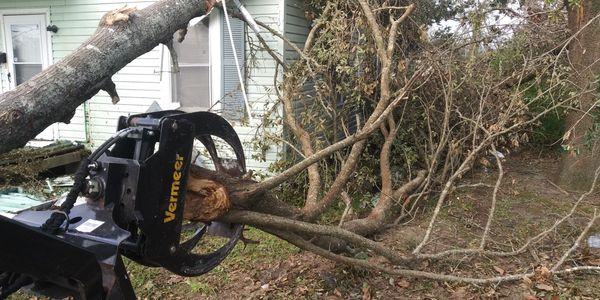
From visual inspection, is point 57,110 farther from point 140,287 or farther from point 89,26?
point 89,26

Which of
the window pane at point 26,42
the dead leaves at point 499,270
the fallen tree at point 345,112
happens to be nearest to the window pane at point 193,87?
the fallen tree at point 345,112

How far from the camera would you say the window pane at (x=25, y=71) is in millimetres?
8562

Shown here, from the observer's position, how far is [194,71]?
7.43 metres

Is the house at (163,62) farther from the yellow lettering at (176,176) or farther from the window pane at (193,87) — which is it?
the yellow lettering at (176,176)

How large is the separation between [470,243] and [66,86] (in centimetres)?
398

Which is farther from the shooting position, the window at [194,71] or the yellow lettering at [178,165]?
the window at [194,71]

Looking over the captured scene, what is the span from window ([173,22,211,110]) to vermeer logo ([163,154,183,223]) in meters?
5.62

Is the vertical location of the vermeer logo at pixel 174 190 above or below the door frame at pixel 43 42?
below

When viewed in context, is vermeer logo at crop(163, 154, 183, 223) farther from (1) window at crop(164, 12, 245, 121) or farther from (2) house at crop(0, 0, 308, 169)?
(1) window at crop(164, 12, 245, 121)

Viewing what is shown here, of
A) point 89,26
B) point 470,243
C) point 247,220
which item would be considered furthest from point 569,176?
point 89,26

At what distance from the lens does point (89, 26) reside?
7945 mm

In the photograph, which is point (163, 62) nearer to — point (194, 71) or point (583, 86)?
point (194, 71)

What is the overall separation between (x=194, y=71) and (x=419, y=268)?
4.79m

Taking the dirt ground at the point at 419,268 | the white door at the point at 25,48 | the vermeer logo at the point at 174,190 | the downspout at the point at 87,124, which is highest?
the white door at the point at 25,48
